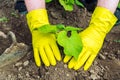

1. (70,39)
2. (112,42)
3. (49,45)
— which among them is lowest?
(112,42)

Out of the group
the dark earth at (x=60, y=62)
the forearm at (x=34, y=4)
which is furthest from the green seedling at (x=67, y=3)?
the forearm at (x=34, y=4)

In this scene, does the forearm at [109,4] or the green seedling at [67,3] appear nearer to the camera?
the forearm at [109,4]

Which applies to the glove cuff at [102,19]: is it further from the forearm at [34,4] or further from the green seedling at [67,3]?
the forearm at [34,4]

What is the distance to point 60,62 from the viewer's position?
2023mm

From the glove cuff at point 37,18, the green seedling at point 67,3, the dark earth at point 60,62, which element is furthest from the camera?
the green seedling at point 67,3

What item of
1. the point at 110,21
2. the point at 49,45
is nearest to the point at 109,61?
the point at 110,21

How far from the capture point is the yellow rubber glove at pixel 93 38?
6.66ft

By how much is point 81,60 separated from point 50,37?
0.25 meters

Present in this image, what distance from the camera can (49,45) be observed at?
2.09 meters

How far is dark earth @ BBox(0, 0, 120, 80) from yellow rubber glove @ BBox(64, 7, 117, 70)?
0.05 meters

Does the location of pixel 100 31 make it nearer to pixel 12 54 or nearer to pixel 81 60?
pixel 81 60

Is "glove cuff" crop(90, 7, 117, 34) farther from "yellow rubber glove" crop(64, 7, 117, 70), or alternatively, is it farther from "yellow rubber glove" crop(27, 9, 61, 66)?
"yellow rubber glove" crop(27, 9, 61, 66)

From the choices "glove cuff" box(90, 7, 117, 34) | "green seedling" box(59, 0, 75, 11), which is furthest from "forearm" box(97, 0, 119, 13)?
"green seedling" box(59, 0, 75, 11)

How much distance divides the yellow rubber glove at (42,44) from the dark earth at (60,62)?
0.05 metres
